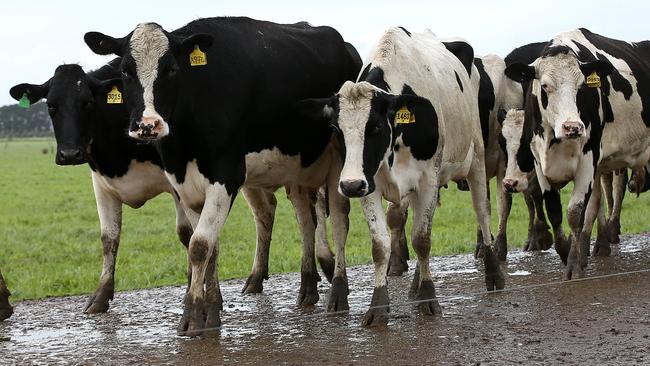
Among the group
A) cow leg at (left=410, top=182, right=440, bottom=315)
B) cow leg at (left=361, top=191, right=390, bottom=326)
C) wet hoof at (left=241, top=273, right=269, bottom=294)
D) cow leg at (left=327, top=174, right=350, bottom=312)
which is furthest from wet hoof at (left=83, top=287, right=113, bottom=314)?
cow leg at (left=410, top=182, right=440, bottom=315)

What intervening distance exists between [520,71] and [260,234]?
3.19 m

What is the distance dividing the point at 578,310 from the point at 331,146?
2651 mm

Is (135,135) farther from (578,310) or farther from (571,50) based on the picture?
(571,50)

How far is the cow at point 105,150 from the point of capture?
1026 cm

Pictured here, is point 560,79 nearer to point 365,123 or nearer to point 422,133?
point 422,133

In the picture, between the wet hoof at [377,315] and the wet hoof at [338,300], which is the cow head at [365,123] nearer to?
the wet hoof at [377,315]

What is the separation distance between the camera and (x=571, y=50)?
10.9 metres

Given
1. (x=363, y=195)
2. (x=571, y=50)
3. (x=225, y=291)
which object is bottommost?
(x=225, y=291)

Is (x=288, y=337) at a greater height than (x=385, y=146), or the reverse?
(x=385, y=146)

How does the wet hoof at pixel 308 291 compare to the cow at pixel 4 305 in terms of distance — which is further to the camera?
the wet hoof at pixel 308 291

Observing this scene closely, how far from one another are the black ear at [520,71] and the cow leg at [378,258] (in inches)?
113

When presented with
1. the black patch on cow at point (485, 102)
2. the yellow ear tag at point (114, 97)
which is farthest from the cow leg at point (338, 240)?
the black patch on cow at point (485, 102)

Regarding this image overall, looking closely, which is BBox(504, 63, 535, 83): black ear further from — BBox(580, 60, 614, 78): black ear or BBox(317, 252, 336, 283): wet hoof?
BBox(317, 252, 336, 283): wet hoof

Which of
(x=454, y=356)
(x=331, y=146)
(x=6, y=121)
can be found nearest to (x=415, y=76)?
(x=331, y=146)
